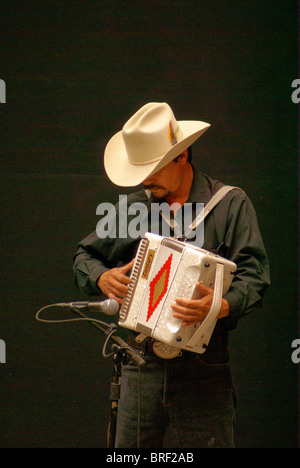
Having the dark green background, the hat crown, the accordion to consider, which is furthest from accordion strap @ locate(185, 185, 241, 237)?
the dark green background

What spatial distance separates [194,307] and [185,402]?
39cm

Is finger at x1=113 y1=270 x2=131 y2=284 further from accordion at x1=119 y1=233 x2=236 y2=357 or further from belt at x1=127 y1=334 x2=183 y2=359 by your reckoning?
belt at x1=127 y1=334 x2=183 y2=359

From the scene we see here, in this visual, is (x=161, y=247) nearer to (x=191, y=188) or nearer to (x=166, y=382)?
(x=191, y=188)

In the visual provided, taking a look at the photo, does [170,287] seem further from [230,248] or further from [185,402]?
[185,402]

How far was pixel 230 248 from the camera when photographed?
2.12m

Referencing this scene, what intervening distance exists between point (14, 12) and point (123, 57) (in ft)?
1.93

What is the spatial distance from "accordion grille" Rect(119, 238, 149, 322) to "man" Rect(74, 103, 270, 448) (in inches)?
1.6

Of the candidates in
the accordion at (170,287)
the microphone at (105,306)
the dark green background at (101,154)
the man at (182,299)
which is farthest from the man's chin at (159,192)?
the dark green background at (101,154)

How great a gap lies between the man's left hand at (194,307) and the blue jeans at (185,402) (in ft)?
0.70

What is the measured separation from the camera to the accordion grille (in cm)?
207

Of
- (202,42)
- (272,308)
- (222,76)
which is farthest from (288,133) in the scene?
(272,308)

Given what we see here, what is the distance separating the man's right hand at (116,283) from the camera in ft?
6.97

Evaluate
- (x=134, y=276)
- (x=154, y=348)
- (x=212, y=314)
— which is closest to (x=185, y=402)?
(x=154, y=348)

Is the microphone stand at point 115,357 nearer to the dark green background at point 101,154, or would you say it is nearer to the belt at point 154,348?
the belt at point 154,348
